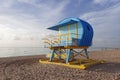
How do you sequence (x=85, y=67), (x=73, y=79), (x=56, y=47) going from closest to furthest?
(x=73, y=79) → (x=85, y=67) → (x=56, y=47)

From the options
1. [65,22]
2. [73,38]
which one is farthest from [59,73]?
[65,22]

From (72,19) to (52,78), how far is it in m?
8.25

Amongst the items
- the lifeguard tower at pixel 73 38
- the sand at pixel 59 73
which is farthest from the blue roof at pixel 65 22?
the sand at pixel 59 73

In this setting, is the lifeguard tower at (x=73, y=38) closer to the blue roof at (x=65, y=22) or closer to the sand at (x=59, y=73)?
the blue roof at (x=65, y=22)

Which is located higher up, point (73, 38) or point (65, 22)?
point (65, 22)

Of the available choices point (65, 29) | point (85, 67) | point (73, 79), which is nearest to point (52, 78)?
point (73, 79)

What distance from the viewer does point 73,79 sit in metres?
10.9

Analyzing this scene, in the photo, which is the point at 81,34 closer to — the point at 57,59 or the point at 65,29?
the point at 65,29

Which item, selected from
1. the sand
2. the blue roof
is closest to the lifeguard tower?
the blue roof

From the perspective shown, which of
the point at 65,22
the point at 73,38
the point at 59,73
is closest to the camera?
the point at 59,73

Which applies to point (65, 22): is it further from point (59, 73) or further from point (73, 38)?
point (59, 73)

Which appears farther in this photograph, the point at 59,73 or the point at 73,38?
the point at 73,38

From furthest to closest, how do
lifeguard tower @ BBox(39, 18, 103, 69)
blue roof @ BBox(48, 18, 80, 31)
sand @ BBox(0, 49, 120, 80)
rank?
blue roof @ BBox(48, 18, 80, 31)
lifeguard tower @ BBox(39, 18, 103, 69)
sand @ BBox(0, 49, 120, 80)

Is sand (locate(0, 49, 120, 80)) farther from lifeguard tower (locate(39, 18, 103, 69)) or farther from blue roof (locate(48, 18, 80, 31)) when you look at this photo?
blue roof (locate(48, 18, 80, 31))
